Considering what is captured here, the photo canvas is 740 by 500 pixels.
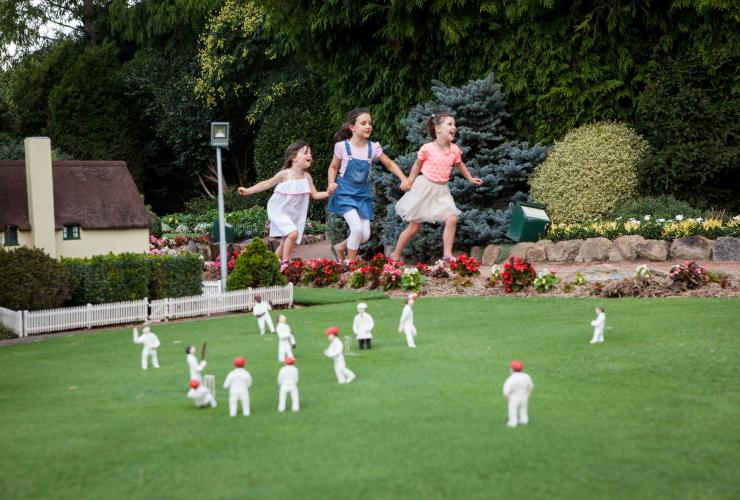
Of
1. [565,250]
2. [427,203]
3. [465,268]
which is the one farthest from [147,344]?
[565,250]

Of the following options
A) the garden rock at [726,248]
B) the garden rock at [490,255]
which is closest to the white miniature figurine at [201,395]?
the garden rock at [726,248]

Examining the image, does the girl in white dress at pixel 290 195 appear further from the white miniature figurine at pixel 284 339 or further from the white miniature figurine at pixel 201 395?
the white miniature figurine at pixel 201 395

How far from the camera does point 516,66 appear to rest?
71.3ft

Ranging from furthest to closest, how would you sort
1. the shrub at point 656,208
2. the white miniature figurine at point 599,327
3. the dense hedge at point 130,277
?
the shrub at point 656,208, the dense hedge at point 130,277, the white miniature figurine at point 599,327

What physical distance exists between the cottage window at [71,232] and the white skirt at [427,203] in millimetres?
6019

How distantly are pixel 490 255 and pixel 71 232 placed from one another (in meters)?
7.87

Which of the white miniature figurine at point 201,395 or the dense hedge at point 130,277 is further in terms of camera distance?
the dense hedge at point 130,277

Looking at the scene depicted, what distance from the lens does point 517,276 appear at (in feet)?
47.6

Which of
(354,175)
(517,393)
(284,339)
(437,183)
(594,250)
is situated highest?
(354,175)

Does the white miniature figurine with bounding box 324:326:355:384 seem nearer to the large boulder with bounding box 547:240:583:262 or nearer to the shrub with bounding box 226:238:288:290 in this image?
the shrub with bounding box 226:238:288:290

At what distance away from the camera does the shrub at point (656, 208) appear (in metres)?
18.2

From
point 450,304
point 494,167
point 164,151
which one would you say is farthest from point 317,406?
point 164,151

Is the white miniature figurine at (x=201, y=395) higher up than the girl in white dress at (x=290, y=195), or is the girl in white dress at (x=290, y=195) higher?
the girl in white dress at (x=290, y=195)

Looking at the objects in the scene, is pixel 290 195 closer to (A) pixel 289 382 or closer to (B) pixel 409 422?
(A) pixel 289 382
